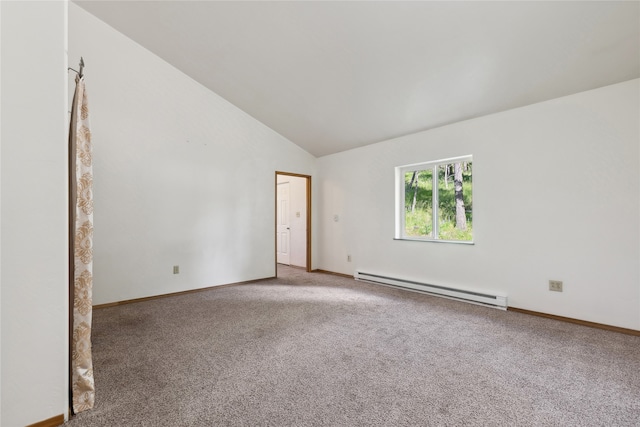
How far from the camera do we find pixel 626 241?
273 centimetres

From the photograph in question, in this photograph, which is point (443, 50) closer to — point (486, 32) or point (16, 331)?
point (486, 32)

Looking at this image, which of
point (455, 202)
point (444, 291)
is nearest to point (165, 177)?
point (455, 202)

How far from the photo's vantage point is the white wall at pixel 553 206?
2750 millimetres

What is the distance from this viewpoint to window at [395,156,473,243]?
392 centimetres

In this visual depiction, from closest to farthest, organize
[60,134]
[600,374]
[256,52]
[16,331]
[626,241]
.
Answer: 1. [16,331]
2. [60,134]
3. [600,374]
4. [626,241]
5. [256,52]

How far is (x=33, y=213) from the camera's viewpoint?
4.82ft

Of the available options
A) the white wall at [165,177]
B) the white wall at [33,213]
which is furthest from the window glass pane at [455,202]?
the white wall at [33,213]

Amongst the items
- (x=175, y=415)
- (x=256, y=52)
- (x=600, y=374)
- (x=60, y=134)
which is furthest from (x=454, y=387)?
(x=256, y=52)

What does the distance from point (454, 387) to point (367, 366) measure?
58 centimetres

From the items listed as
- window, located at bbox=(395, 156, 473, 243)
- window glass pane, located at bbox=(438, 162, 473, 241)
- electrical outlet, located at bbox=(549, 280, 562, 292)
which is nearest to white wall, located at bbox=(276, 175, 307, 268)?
window, located at bbox=(395, 156, 473, 243)

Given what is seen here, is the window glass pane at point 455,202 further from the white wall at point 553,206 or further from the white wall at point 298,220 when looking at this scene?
the white wall at point 298,220

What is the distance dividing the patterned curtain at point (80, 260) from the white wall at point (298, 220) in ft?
14.5

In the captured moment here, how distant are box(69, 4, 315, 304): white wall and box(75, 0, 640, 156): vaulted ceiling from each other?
378 millimetres

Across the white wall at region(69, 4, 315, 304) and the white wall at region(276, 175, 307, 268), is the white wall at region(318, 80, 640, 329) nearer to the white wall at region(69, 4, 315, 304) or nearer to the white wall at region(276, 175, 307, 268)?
the white wall at region(276, 175, 307, 268)
